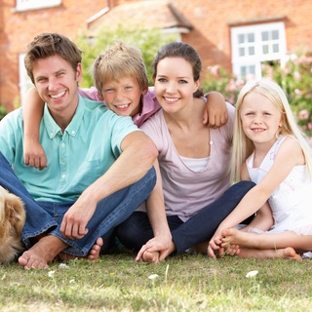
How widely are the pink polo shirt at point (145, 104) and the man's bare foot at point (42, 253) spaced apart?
1.07 m

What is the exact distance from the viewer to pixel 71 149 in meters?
4.26

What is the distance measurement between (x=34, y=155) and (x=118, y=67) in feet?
2.71

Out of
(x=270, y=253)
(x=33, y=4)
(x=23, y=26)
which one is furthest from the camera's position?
(x=23, y=26)

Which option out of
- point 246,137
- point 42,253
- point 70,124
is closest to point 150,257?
point 42,253

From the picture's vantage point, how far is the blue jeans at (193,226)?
4.18m

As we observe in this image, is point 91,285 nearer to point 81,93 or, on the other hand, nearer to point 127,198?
point 127,198

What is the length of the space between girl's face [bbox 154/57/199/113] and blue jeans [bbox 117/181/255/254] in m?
0.61

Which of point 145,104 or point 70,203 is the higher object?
point 145,104

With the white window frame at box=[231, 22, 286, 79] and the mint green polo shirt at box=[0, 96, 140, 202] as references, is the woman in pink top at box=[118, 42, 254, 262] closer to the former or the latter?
the mint green polo shirt at box=[0, 96, 140, 202]

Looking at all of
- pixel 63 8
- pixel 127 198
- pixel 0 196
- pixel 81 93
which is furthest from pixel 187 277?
pixel 63 8

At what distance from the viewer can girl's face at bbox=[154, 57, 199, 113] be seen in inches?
173

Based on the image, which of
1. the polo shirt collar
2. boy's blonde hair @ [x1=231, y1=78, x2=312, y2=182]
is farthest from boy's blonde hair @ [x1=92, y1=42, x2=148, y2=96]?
boy's blonde hair @ [x1=231, y1=78, x2=312, y2=182]

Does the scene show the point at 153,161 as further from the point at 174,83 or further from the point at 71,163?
the point at 174,83

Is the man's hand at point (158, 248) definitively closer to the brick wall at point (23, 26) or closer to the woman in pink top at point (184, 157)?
the woman in pink top at point (184, 157)
